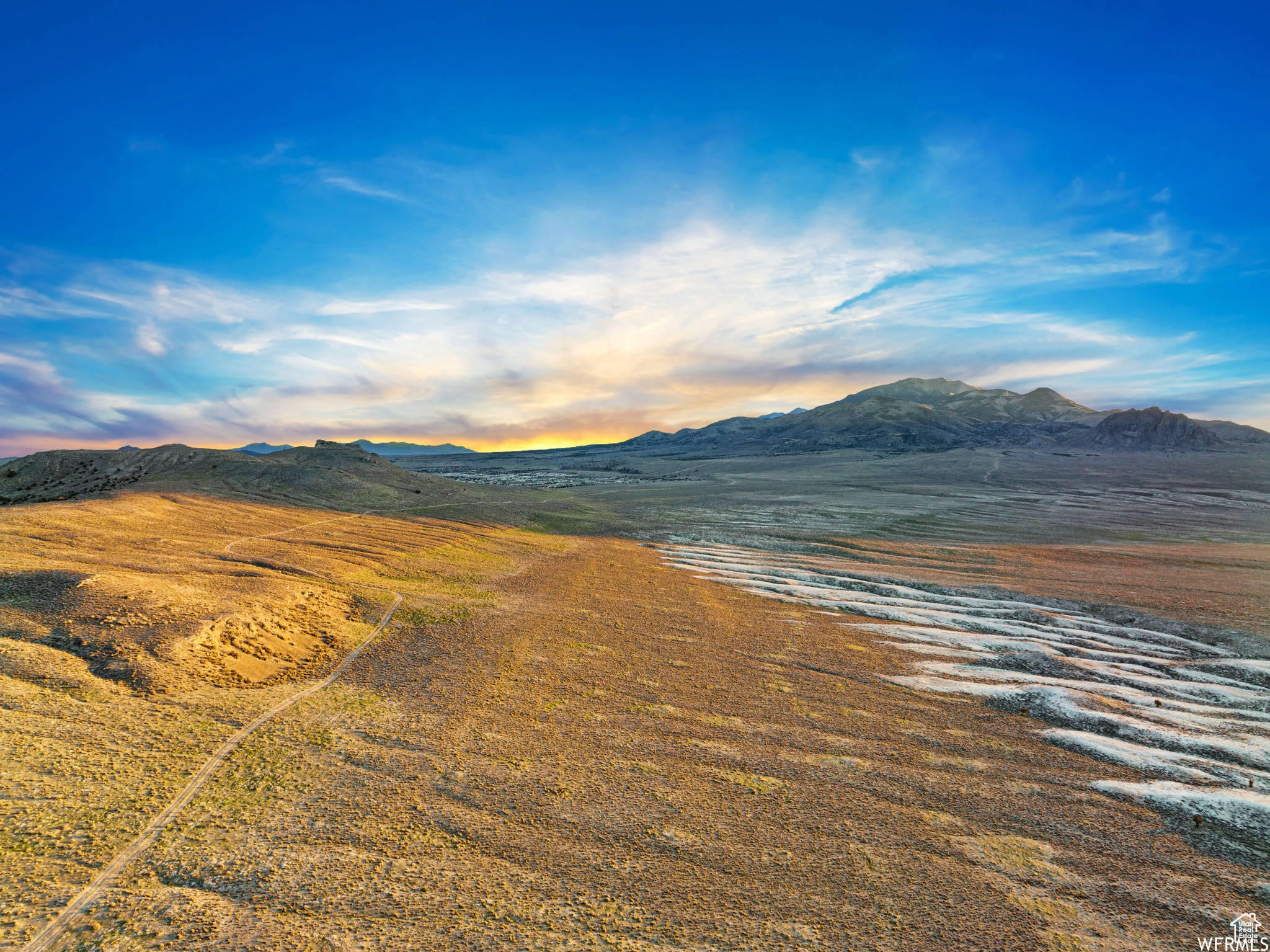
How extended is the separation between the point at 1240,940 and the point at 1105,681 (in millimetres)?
7682

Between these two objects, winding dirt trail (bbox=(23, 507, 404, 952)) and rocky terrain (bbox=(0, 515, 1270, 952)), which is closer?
winding dirt trail (bbox=(23, 507, 404, 952))

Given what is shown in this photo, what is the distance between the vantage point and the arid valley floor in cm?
440

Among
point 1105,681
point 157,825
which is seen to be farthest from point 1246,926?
point 157,825

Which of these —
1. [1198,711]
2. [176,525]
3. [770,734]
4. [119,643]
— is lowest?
[1198,711]

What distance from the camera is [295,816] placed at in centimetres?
534

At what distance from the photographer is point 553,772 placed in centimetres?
645

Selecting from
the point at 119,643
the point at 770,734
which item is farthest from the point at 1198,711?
the point at 119,643

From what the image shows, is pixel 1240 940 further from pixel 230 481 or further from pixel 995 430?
pixel 995 430

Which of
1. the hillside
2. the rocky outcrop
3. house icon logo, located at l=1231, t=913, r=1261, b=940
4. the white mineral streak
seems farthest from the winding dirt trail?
the rocky outcrop

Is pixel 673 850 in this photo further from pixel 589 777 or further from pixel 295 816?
pixel 295 816

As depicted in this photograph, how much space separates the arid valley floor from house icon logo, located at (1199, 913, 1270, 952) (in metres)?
0.12

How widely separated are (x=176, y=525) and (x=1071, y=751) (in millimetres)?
24257

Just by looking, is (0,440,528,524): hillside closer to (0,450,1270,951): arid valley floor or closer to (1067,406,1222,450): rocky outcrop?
(0,450,1270,951): arid valley floor

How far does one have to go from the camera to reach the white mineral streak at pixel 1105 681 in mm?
6938
